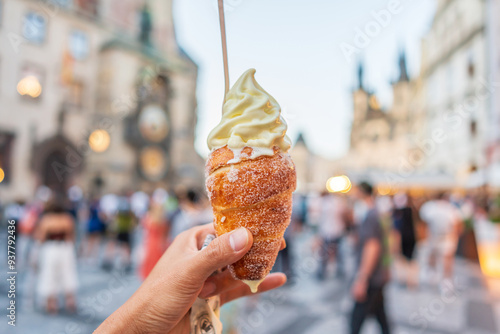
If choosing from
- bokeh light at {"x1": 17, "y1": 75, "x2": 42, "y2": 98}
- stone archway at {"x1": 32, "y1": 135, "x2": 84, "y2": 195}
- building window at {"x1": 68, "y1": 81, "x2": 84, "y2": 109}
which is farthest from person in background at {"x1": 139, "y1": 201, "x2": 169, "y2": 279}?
building window at {"x1": 68, "y1": 81, "x2": 84, "y2": 109}

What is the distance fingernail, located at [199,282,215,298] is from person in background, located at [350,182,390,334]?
9.09 ft

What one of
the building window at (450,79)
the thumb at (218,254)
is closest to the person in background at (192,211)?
the thumb at (218,254)

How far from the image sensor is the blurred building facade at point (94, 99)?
47.2 feet

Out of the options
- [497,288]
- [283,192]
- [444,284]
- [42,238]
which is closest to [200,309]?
[283,192]

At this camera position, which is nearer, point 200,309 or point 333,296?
point 200,309

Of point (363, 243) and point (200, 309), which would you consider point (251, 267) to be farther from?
point (363, 243)

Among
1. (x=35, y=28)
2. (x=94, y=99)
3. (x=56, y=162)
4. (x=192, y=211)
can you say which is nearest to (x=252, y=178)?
(x=192, y=211)

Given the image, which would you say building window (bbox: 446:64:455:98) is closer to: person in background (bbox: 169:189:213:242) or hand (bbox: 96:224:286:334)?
person in background (bbox: 169:189:213:242)

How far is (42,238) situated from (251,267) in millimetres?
5448

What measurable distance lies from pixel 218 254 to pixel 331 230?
7015 millimetres

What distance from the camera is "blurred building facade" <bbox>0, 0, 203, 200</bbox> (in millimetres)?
14398

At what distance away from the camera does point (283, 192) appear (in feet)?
4.24

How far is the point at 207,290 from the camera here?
1.40 metres

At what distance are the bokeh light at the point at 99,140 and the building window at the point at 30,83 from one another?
3184 millimetres
